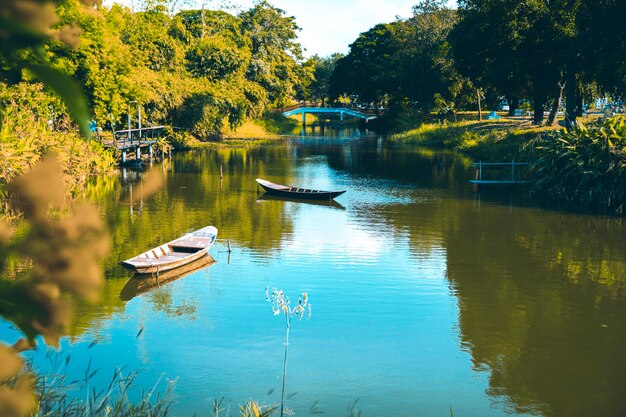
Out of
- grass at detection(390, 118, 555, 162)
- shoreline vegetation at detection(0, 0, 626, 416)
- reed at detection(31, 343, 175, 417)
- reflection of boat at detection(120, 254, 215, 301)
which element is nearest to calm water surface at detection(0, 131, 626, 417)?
reflection of boat at detection(120, 254, 215, 301)

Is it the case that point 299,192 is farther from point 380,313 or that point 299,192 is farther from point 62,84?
point 62,84

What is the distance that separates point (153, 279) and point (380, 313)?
287 inches

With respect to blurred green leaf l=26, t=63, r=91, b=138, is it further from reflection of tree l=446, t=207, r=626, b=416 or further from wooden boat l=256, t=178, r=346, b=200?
wooden boat l=256, t=178, r=346, b=200

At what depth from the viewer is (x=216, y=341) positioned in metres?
16.1

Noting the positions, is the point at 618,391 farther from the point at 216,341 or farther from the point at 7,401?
the point at 7,401

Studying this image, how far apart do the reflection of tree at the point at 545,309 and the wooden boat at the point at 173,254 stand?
27.7 ft

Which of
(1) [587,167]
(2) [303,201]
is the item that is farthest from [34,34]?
(2) [303,201]

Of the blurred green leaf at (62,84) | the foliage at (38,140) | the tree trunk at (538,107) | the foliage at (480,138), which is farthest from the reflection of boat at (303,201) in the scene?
the blurred green leaf at (62,84)

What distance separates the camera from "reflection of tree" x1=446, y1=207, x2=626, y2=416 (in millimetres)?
14086

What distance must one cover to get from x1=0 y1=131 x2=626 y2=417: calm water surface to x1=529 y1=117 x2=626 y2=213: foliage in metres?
2.33

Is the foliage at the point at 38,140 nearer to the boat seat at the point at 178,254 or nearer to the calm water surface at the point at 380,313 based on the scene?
the calm water surface at the point at 380,313

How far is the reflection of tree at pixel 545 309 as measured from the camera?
555 inches

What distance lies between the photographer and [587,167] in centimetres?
3322

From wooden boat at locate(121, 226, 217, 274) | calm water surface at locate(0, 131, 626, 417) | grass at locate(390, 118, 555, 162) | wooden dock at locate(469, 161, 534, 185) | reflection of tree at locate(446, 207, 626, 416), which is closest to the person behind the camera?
calm water surface at locate(0, 131, 626, 417)
